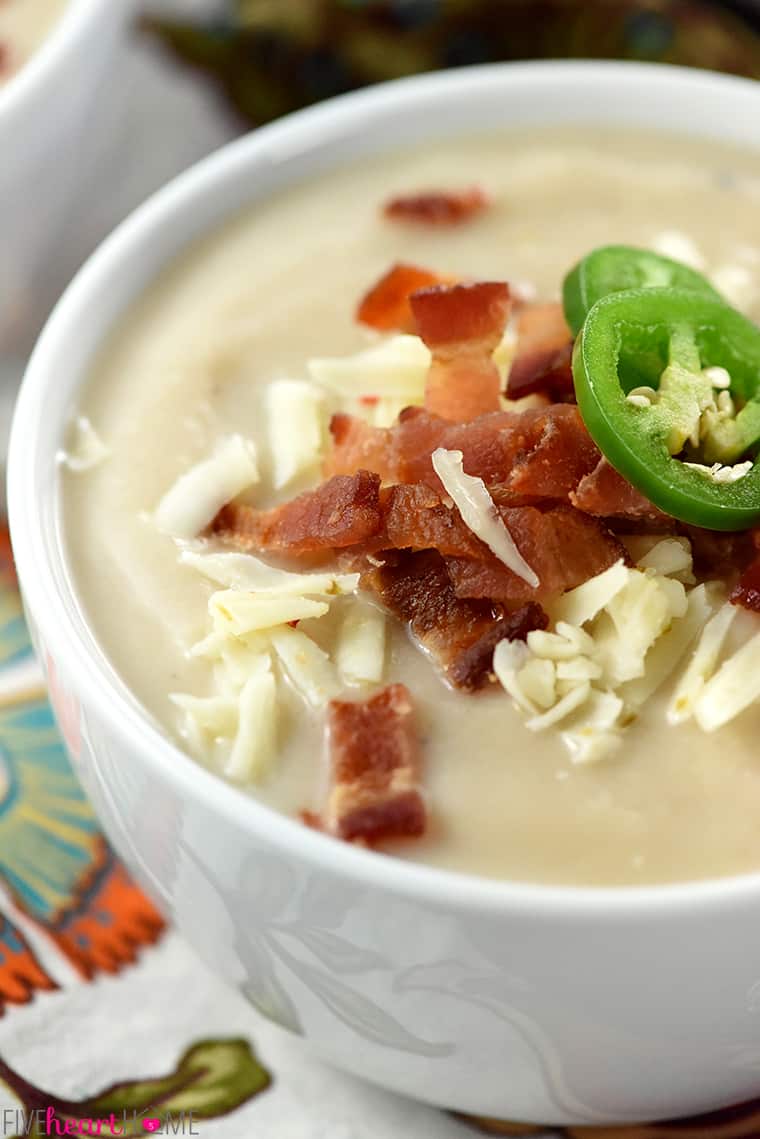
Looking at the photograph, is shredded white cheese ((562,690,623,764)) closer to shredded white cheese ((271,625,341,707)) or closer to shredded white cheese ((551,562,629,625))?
shredded white cheese ((551,562,629,625))

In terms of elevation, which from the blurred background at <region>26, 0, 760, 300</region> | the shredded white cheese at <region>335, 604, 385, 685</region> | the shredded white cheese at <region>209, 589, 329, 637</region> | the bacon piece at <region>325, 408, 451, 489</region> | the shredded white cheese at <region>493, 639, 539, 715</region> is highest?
the bacon piece at <region>325, 408, 451, 489</region>

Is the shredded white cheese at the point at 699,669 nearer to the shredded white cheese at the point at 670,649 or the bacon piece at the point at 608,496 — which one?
the shredded white cheese at the point at 670,649

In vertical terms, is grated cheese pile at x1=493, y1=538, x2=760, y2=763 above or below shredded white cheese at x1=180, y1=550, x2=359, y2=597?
below

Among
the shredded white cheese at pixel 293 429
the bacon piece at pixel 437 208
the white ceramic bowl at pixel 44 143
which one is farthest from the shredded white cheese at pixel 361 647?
the white ceramic bowl at pixel 44 143

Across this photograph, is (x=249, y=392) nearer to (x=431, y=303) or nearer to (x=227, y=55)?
(x=431, y=303)

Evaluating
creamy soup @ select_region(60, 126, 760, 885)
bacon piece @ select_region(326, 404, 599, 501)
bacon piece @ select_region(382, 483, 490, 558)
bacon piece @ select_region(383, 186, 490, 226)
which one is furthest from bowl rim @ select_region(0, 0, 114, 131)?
bacon piece @ select_region(382, 483, 490, 558)

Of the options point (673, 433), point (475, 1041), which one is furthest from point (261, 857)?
point (673, 433)

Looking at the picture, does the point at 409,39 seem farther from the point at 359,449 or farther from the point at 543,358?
the point at 359,449

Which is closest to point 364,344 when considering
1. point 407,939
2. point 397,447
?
point 397,447
